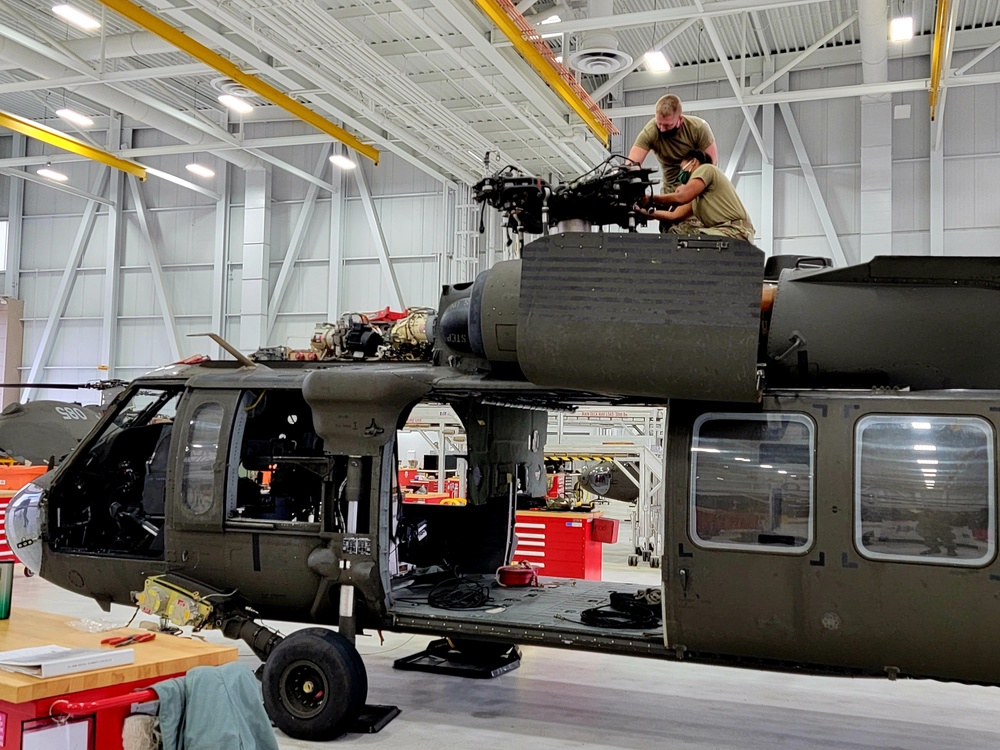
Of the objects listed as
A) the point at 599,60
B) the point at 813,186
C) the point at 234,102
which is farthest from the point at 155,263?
the point at 813,186

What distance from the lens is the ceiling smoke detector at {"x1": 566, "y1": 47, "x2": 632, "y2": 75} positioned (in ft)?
49.9

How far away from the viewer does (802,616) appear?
514 cm

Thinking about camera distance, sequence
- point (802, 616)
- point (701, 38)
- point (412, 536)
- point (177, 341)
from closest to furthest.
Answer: point (802, 616)
point (412, 536)
point (701, 38)
point (177, 341)

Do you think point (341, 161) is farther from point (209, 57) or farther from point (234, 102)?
point (209, 57)

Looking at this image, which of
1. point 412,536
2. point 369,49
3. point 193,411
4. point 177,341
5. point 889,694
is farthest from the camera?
point 177,341

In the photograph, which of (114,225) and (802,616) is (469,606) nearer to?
(802,616)

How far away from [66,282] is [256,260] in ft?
24.7

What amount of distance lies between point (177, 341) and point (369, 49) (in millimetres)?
15862

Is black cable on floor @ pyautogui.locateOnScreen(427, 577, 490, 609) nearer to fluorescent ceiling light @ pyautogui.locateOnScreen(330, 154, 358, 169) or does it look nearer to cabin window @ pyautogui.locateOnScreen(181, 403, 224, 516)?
cabin window @ pyautogui.locateOnScreen(181, 403, 224, 516)

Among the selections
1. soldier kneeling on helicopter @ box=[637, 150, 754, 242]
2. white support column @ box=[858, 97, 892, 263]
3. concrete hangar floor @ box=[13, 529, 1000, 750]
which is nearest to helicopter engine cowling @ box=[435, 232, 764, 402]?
soldier kneeling on helicopter @ box=[637, 150, 754, 242]

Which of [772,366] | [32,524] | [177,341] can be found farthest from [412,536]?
[177,341]

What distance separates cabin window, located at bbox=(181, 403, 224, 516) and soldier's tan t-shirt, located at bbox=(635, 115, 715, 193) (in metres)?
3.63

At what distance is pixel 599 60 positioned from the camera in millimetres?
15414

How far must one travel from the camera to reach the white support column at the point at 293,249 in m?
25.4
